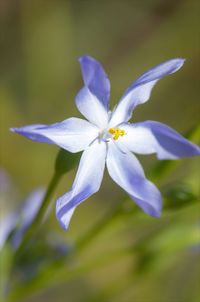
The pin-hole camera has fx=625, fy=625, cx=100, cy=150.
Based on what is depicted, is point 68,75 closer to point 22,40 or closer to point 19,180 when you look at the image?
point 22,40

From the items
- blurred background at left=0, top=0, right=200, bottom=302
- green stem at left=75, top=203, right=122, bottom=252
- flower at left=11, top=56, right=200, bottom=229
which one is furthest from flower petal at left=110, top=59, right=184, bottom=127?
blurred background at left=0, top=0, right=200, bottom=302

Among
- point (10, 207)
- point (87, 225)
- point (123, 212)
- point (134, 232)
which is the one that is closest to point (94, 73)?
point (123, 212)

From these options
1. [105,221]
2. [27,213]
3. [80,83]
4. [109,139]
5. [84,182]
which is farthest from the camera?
[80,83]

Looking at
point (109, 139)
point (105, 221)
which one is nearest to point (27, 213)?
point (105, 221)

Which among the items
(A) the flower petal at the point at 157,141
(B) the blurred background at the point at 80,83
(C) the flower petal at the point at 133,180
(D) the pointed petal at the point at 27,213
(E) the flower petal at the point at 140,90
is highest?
(E) the flower petal at the point at 140,90

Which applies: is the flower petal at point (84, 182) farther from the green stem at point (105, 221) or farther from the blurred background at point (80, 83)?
the blurred background at point (80, 83)

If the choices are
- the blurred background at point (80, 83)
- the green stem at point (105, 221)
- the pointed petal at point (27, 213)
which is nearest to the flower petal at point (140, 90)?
the green stem at point (105, 221)

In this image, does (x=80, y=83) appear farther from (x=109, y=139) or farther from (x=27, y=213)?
(x=109, y=139)
